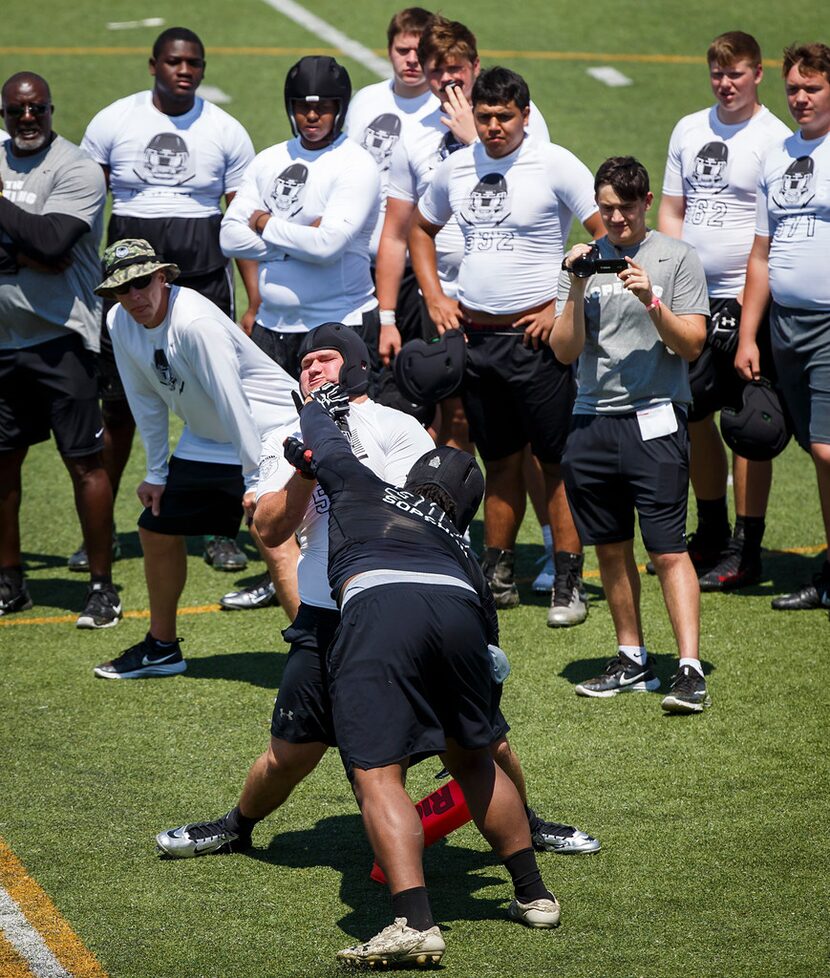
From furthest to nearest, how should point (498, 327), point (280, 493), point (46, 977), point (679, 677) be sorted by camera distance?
point (498, 327) < point (679, 677) < point (280, 493) < point (46, 977)

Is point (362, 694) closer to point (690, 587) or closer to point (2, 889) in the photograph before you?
point (2, 889)

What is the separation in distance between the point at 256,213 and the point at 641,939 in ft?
14.3

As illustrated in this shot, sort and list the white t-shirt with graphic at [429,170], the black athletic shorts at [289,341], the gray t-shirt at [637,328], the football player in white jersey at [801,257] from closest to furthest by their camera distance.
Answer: the gray t-shirt at [637,328] → the football player in white jersey at [801,257] → the black athletic shorts at [289,341] → the white t-shirt with graphic at [429,170]

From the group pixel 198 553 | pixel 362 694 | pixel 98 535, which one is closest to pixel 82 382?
pixel 98 535

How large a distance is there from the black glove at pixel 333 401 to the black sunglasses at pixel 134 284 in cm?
160

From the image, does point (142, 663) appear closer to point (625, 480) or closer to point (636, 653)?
point (636, 653)

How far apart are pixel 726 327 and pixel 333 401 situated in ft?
11.3

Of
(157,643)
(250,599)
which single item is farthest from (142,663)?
(250,599)

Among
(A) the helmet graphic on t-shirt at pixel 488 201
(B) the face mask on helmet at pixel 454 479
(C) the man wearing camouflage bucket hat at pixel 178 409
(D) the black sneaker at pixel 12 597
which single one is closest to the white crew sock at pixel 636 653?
(C) the man wearing camouflage bucket hat at pixel 178 409

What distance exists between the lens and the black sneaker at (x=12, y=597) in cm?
784

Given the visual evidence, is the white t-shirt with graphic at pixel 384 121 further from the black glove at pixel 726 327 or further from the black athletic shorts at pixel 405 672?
the black athletic shorts at pixel 405 672

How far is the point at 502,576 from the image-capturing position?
7770mm

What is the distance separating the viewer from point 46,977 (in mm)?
4398

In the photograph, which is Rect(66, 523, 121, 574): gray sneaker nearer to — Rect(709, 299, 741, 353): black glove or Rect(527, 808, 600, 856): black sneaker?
Rect(709, 299, 741, 353): black glove
